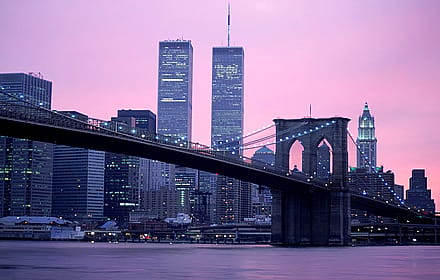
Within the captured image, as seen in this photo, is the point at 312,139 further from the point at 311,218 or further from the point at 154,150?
the point at 154,150

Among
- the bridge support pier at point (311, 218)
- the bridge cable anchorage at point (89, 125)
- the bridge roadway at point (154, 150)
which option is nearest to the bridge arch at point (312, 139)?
the bridge support pier at point (311, 218)

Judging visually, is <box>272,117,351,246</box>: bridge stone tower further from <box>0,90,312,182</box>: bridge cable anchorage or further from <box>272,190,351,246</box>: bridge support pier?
<box>0,90,312,182</box>: bridge cable anchorage

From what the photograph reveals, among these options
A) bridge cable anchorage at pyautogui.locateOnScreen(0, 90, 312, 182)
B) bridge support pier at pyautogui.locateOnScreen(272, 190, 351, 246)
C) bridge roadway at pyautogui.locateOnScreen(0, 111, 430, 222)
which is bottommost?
bridge support pier at pyautogui.locateOnScreen(272, 190, 351, 246)

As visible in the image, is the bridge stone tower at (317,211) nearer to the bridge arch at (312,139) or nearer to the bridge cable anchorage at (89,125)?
the bridge arch at (312,139)

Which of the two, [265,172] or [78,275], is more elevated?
[265,172]

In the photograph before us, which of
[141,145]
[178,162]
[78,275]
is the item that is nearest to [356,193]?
[178,162]

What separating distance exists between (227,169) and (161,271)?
43015 mm

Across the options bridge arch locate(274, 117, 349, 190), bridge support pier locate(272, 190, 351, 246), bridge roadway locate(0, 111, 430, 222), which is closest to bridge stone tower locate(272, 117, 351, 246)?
bridge support pier locate(272, 190, 351, 246)

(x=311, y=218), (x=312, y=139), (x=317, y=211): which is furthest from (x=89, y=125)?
(x=312, y=139)

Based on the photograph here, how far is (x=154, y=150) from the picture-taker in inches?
2847

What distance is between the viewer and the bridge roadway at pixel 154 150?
6144cm

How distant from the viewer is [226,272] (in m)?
37.8

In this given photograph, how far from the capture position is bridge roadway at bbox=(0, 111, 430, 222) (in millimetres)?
61444

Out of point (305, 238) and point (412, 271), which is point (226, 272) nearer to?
point (412, 271)
